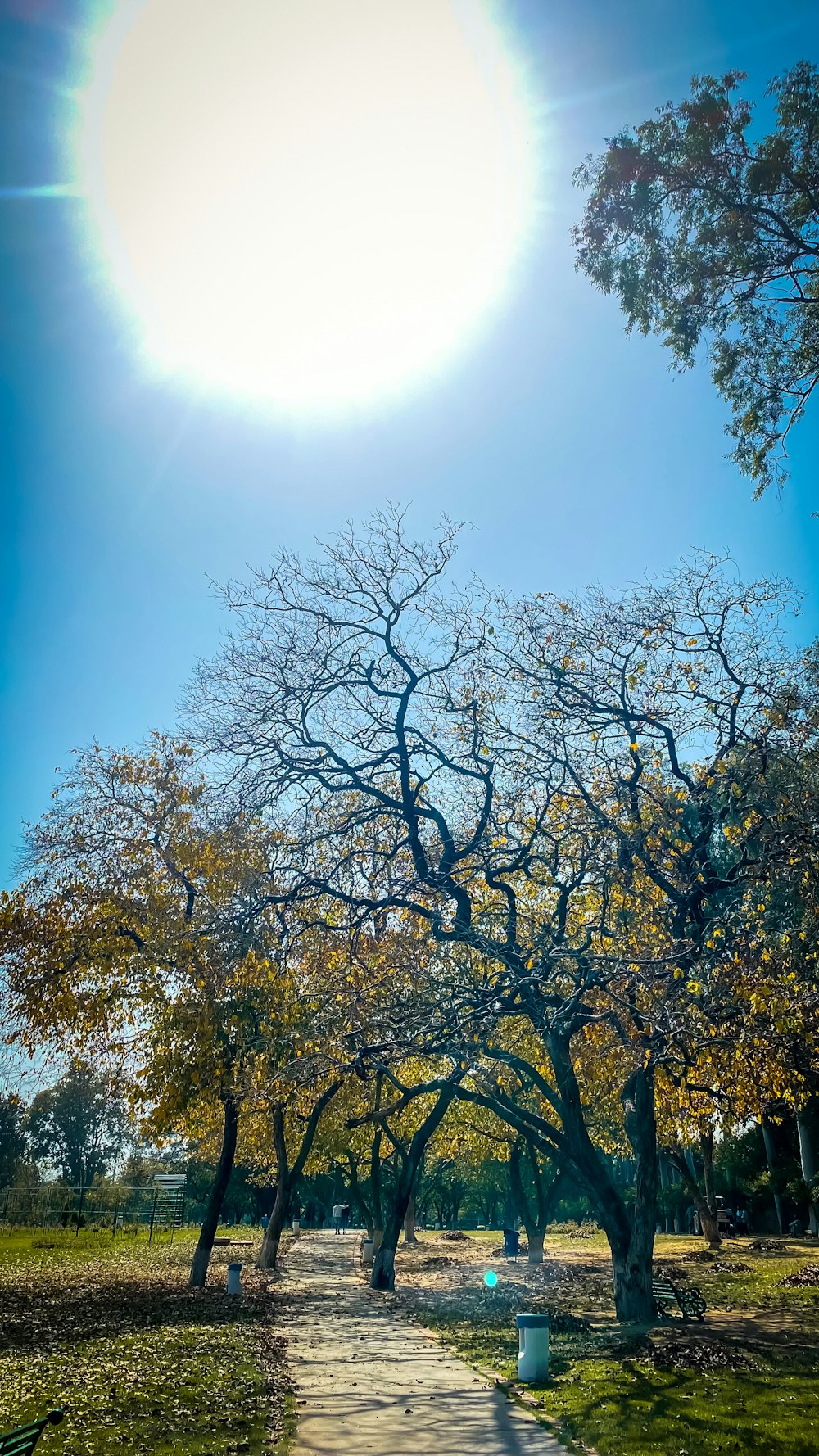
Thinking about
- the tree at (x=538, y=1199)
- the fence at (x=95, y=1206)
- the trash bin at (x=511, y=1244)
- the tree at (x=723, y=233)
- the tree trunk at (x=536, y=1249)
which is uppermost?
the tree at (x=723, y=233)

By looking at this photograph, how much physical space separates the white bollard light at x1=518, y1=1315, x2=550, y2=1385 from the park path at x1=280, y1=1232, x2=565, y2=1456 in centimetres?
53

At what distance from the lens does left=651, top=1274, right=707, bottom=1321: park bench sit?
51.1ft

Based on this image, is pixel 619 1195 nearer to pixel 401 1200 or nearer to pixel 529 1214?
pixel 401 1200

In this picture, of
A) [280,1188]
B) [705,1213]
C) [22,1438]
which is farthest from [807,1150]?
[22,1438]

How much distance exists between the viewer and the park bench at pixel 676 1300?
15.6 meters

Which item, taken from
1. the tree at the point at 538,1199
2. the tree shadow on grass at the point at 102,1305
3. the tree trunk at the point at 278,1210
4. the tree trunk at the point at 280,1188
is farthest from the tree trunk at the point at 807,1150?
the tree shadow on grass at the point at 102,1305

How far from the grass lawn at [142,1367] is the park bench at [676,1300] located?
21.6 ft

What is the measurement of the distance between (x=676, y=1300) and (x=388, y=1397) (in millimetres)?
6933

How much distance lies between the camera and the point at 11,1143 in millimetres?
85125

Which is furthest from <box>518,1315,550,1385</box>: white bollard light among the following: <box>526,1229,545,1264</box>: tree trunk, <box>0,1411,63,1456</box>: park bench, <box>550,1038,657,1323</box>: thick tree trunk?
<box>526,1229,545,1264</box>: tree trunk

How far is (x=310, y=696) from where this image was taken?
560 inches

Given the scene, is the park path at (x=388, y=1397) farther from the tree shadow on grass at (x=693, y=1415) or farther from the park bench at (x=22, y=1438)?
the park bench at (x=22, y=1438)

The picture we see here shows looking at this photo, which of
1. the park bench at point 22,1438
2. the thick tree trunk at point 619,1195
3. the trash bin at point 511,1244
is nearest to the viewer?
the park bench at point 22,1438

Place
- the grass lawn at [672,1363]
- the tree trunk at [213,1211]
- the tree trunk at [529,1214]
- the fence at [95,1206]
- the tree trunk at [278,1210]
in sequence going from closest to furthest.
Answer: the grass lawn at [672,1363] → the tree trunk at [213,1211] → the tree trunk at [278,1210] → the tree trunk at [529,1214] → the fence at [95,1206]
